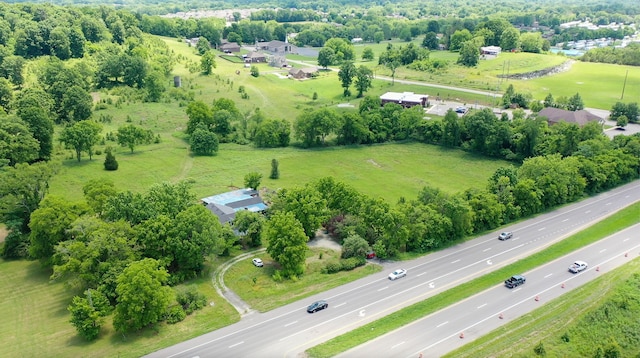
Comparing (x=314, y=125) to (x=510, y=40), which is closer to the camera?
(x=314, y=125)

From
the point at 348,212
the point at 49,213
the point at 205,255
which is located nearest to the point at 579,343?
the point at 348,212

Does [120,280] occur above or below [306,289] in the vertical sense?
above

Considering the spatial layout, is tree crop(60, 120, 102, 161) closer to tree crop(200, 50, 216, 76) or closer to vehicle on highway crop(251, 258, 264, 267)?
vehicle on highway crop(251, 258, 264, 267)

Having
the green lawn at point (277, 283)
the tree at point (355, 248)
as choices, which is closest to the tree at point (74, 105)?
the green lawn at point (277, 283)

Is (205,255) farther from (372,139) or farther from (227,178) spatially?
(372,139)

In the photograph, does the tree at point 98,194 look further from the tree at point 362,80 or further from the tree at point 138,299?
the tree at point 362,80

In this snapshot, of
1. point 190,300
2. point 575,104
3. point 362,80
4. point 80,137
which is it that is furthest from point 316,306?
point 575,104

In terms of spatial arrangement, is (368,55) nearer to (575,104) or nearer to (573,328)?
(575,104)
